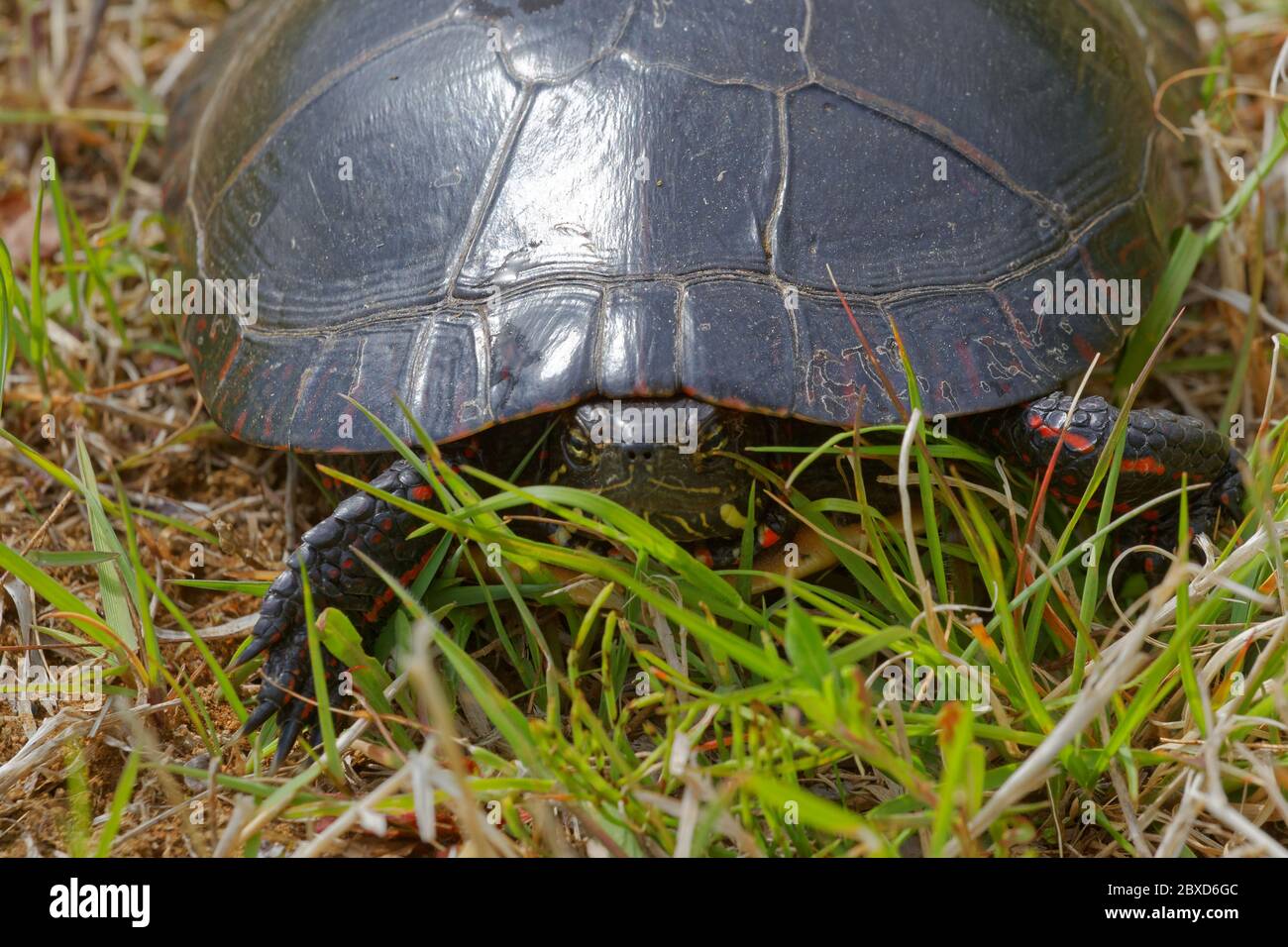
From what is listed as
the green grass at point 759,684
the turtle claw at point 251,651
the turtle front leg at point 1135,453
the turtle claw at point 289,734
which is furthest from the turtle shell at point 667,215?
the turtle claw at point 289,734

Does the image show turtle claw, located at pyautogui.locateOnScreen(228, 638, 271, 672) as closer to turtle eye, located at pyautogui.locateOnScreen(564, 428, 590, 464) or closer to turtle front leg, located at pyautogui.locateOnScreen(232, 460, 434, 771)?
turtle front leg, located at pyautogui.locateOnScreen(232, 460, 434, 771)

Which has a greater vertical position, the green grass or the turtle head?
the turtle head

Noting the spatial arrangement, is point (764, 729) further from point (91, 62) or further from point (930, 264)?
point (91, 62)

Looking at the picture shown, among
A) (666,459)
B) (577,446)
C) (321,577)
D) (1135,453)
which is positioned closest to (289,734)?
(321,577)

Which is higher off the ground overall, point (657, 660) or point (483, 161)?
point (483, 161)

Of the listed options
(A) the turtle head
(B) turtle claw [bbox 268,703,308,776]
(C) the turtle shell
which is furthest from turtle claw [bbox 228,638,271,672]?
(A) the turtle head
